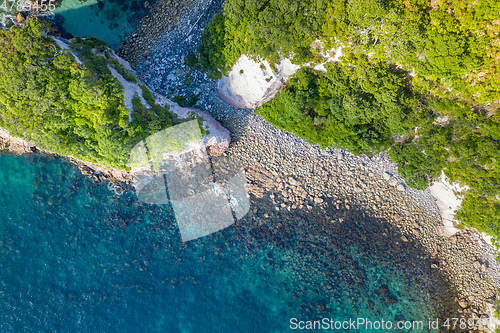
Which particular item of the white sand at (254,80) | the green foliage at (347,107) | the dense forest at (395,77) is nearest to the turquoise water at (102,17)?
the dense forest at (395,77)

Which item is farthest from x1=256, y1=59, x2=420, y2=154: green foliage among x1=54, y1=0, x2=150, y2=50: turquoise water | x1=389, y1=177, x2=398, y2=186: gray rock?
x1=54, y1=0, x2=150, y2=50: turquoise water

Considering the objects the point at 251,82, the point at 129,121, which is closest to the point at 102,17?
the point at 129,121

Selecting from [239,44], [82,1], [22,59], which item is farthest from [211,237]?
Result: [82,1]

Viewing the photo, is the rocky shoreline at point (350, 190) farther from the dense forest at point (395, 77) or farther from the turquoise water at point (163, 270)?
the dense forest at point (395, 77)

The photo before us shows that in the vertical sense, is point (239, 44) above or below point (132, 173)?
above

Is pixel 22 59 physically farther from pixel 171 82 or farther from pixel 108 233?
pixel 108 233

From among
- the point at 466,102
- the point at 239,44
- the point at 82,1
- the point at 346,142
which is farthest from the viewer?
the point at 82,1

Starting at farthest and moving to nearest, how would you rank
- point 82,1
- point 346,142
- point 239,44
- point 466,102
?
point 82,1 → point 346,142 → point 239,44 → point 466,102
